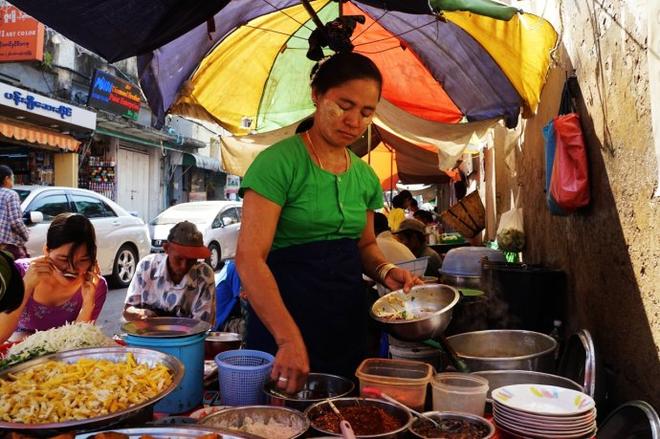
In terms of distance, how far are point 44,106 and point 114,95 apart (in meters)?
5.73

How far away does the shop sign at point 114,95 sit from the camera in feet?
58.3

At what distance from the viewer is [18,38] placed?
1390 cm

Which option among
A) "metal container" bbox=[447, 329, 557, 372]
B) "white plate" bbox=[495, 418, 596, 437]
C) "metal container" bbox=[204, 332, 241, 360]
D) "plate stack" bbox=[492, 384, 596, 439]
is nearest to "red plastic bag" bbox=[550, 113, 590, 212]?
"metal container" bbox=[447, 329, 557, 372]

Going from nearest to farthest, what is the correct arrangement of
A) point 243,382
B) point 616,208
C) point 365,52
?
point 243,382 → point 616,208 → point 365,52

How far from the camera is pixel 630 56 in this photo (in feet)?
8.84

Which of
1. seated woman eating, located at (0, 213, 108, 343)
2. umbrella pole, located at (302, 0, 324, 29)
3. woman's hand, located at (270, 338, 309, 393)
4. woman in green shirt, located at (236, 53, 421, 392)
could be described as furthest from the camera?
umbrella pole, located at (302, 0, 324, 29)

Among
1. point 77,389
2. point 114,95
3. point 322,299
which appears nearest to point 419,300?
point 322,299

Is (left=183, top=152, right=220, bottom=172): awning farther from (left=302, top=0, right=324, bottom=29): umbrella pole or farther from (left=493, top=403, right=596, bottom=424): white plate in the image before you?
(left=493, top=403, right=596, bottom=424): white plate

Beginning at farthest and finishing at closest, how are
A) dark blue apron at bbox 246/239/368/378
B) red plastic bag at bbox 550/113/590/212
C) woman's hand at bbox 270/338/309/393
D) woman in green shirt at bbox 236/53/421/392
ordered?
red plastic bag at bbox 550/113/590/212 < dark blue apron at bbox 246/239/368/378 < woman in green shirt at bbox 236/53/421/392 < woman's hand at bbox 270/338/309/393

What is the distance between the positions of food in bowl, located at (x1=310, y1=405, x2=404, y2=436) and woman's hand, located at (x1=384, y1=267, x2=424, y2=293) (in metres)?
0.76

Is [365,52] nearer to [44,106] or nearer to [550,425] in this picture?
[550,425]

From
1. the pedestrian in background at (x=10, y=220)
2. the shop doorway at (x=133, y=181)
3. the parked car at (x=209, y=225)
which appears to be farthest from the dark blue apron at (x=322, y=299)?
the shop doorway at (x=133, y=181)

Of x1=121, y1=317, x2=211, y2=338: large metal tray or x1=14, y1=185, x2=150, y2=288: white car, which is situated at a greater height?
x1=14, y1=185, x2=150, y2=288: white car

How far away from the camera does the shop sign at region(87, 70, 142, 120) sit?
1777 centimetres
